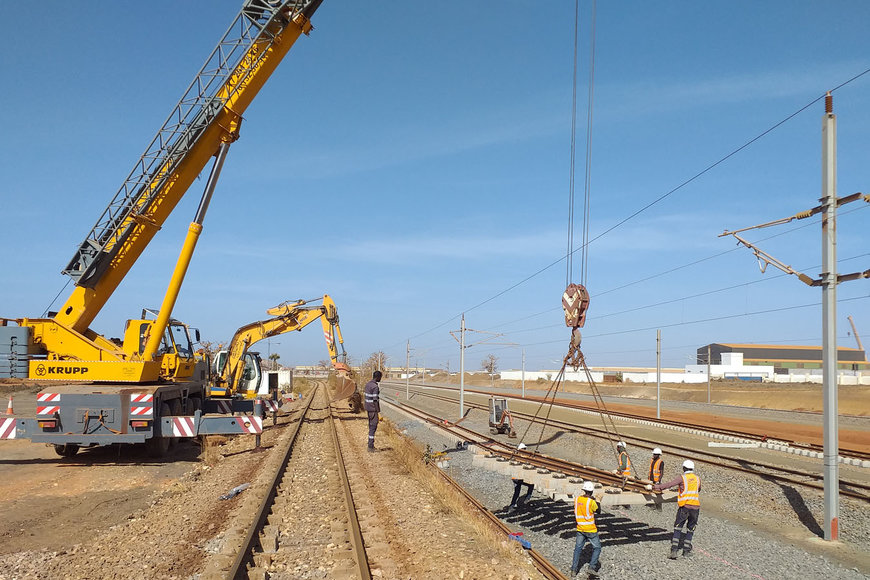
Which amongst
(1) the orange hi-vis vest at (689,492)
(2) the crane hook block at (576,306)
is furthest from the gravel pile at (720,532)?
(2) the crane hook block at (576,306)

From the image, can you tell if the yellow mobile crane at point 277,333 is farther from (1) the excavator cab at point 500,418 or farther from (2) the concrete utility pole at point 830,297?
(2) the concrete utility pole at point 830,297

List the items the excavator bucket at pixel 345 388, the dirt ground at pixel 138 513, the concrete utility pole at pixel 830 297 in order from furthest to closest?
1. the excavator bucket at pixel 345 388
2. the concrete utility pole at pixel 830 297
3. the dirt ground at pixel 138 513

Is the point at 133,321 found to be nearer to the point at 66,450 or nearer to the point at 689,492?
the point at 66,450

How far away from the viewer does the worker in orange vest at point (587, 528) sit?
818 cm

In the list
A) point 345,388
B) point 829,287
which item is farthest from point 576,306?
point 345,388

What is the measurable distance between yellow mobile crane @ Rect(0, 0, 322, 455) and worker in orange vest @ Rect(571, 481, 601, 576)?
389 inches

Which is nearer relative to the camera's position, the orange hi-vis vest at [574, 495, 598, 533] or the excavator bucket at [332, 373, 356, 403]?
the orange hi-vis vest at [574, 495, 598, 533]

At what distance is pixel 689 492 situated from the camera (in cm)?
923

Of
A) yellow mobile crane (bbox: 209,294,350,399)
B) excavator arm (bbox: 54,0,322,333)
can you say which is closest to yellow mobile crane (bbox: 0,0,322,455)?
excavator arm (bbox: 54,0,322,333)

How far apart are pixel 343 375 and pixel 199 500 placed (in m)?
14.9

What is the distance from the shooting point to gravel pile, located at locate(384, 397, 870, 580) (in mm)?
8680

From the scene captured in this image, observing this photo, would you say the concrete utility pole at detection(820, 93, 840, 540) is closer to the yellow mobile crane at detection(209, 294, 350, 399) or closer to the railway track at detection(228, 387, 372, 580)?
the railway track at detection(228, 387, 372, 580)

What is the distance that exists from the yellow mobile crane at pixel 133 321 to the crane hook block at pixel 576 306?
30.7 ft

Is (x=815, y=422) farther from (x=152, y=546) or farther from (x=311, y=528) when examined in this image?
(x=152, y=546)
